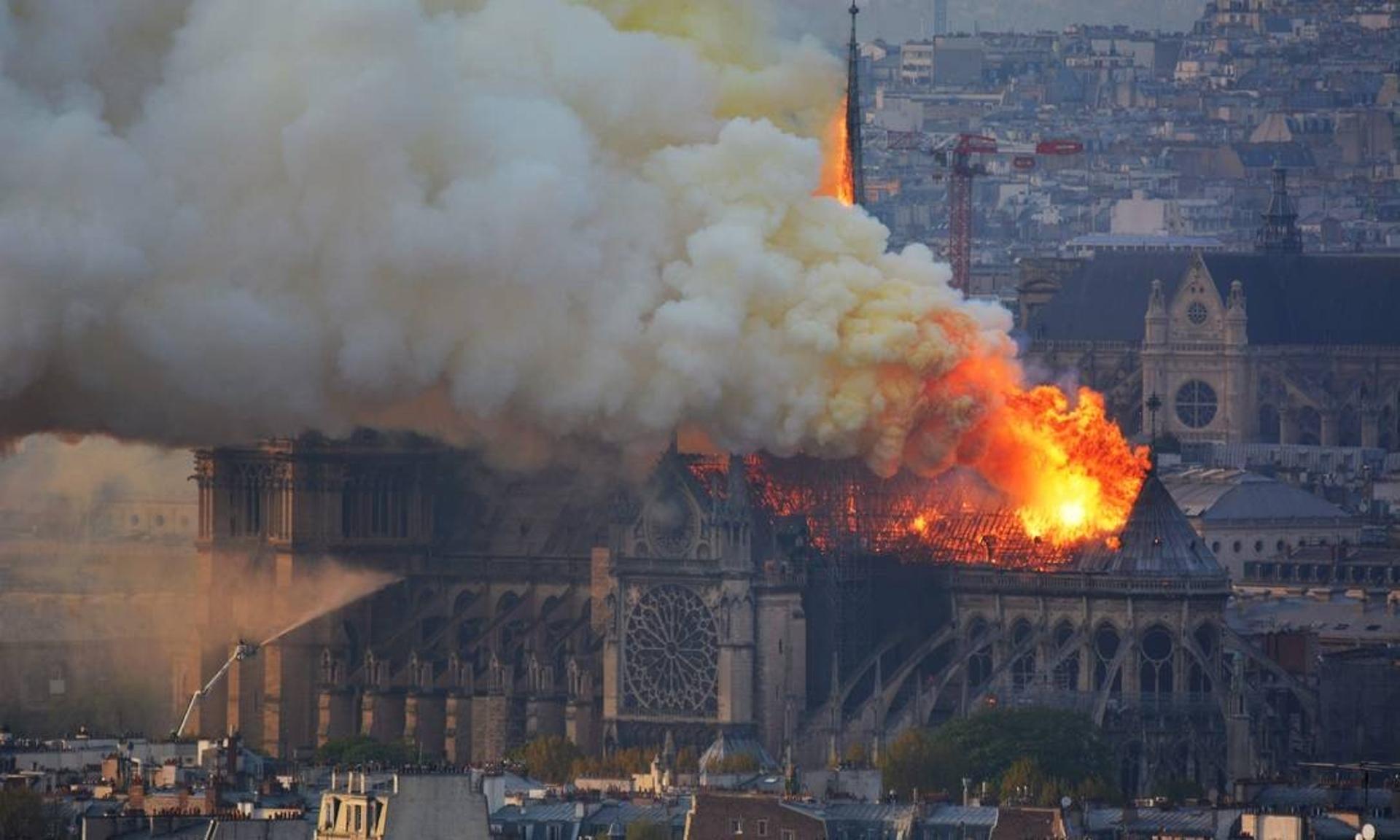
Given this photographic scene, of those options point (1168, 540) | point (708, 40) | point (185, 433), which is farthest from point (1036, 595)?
point (185, 433)

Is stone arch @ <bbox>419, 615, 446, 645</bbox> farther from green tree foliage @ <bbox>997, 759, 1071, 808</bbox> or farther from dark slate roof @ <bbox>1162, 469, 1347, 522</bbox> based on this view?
green tree foliage @ <bbox>997, 759, 1071, 808</bbox>

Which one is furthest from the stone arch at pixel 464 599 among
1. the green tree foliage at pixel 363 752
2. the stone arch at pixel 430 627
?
the green tree foliage at pixel 363 752

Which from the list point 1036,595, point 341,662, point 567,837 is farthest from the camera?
point 341,662

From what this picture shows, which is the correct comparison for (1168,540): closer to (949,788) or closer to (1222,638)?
(1222,638)

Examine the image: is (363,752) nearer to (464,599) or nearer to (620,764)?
(620,764)

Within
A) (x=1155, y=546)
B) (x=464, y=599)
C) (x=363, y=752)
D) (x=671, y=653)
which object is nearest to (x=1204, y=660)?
(x=1155, y=546)

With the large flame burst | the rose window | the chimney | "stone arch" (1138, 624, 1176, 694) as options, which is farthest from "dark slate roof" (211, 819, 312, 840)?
the rose window
